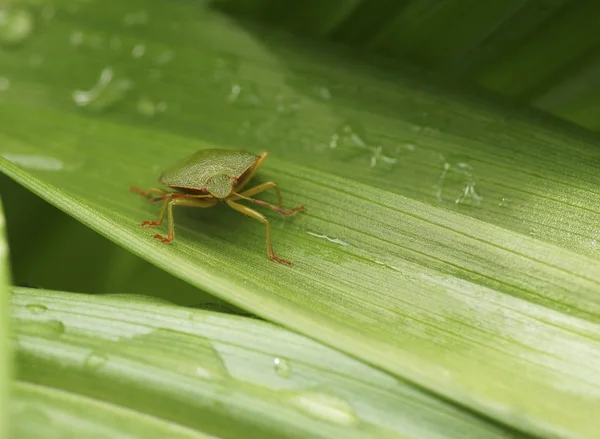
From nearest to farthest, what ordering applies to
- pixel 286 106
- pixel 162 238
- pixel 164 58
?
pixel 162 238 < pixel 286 106 < pixel 164 58

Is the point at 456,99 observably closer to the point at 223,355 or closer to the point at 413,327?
the point at 413,327

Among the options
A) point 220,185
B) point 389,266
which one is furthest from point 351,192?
point 220,185

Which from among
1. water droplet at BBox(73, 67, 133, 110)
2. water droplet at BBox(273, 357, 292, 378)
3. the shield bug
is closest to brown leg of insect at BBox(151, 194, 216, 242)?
the shield bug

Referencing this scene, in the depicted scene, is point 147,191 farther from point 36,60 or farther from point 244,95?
point 36,60

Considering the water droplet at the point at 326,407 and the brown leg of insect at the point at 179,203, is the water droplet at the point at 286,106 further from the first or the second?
the water droplet at the point at 326,407

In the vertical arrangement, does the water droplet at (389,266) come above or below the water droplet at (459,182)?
below

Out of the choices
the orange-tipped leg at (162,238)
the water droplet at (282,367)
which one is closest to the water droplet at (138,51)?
the orange-tipped leg at (162,238)
